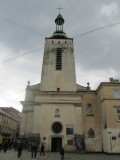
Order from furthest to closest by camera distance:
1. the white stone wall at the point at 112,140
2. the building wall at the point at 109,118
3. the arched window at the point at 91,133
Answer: the arched window at the point at 91,133, the building wall at the point at 109,118, the white stone wall at the point at 112,140

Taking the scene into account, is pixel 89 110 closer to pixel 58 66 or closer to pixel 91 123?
pixel 91 123

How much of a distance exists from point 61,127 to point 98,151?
643 cm

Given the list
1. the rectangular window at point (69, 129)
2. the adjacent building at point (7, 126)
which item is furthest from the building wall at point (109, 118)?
the adjacent building at point (7, 126)

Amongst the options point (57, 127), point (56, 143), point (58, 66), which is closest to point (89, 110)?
point (57, 127)

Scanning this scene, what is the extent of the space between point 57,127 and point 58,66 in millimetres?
10503

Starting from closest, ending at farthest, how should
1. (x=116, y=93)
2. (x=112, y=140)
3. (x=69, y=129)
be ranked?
(x=112, y=140) → (x=116, y=93) → (x=69, y=129)

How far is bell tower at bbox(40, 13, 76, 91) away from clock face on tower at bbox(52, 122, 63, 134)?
593 centimetres

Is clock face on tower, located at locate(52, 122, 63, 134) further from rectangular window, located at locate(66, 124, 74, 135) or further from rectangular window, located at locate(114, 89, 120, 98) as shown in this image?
rectangular window, located at locate(114, 89, 120, 98)

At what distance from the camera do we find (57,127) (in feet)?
90.7

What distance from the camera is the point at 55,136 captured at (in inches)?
1065

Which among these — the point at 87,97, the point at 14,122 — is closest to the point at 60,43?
the point at 87,97

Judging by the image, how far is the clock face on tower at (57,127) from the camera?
27486mm

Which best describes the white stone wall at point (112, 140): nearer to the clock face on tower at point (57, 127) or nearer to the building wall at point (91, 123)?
the building wall at point (91, 123)

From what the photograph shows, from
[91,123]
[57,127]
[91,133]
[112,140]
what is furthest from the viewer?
[91,123]
